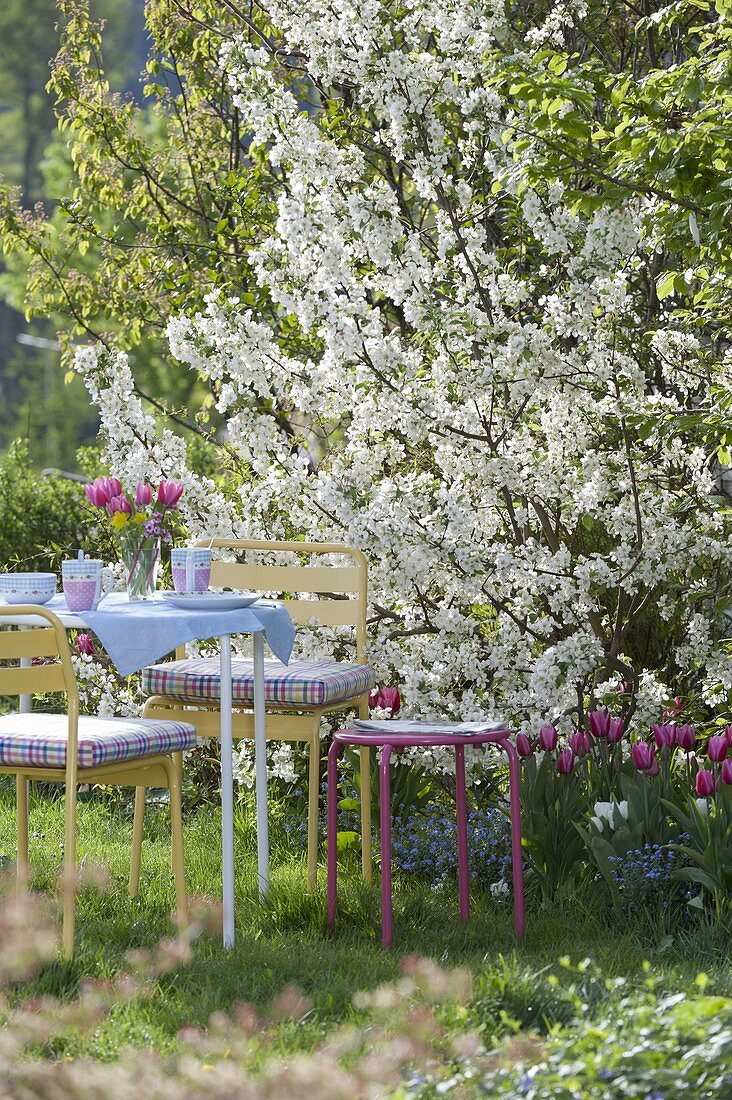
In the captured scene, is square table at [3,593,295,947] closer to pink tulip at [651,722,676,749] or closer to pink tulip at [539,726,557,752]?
pink tulip at [539,726,557,752]

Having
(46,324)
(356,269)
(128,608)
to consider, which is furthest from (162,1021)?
(46,324)

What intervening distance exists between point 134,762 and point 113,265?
13.5ft

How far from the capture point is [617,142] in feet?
12.2

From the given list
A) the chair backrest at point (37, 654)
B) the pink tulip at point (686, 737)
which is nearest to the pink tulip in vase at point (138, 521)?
the chair backrest at point (37, 654)

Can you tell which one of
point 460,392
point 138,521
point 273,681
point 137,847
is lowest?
point 137,847

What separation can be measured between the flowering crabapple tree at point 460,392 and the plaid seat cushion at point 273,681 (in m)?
0.40

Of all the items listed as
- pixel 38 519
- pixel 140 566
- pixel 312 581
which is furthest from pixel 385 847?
pixel 38 519

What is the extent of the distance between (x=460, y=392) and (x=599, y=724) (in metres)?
1.18

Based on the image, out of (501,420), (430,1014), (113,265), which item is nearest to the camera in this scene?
(430,1014)

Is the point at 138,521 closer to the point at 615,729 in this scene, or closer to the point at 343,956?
the point at 343,956

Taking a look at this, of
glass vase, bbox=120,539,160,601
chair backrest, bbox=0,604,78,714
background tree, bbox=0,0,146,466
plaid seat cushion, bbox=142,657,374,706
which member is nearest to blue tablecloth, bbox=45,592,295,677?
chair backrest, bbox=0,604,78,714

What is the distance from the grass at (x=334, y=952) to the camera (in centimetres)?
278

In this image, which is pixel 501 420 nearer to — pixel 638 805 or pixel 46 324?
pixel 638 805

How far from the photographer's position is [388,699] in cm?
427
